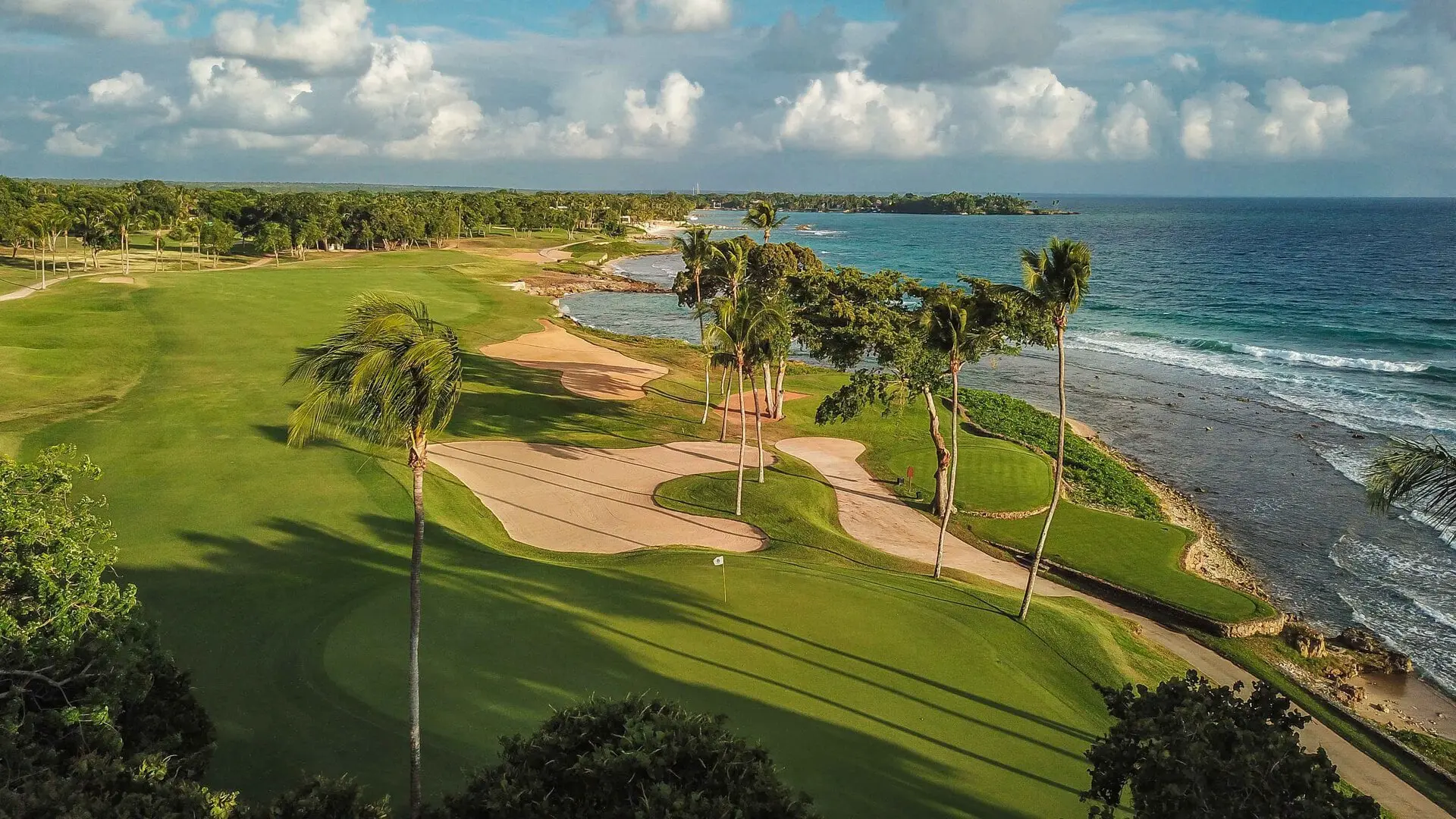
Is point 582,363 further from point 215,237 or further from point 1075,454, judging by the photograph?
point 215,237

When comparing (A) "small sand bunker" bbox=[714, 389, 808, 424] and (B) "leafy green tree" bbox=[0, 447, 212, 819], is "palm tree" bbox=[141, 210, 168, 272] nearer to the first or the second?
(A) "small sand bunker" bbox=[714, 389, 808, 424]

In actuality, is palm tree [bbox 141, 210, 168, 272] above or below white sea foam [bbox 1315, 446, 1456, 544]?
above

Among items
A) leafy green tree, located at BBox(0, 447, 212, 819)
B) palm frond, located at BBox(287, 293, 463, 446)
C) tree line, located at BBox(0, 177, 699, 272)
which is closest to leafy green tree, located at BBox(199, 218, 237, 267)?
tree line, located at BBox(0, 177, 699, 272)

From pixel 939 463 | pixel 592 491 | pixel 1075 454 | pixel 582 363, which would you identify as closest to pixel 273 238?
pixel 582 363

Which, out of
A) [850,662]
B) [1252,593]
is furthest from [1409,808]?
[1252,593]

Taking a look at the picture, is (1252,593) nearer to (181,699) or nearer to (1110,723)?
(1110,723)
